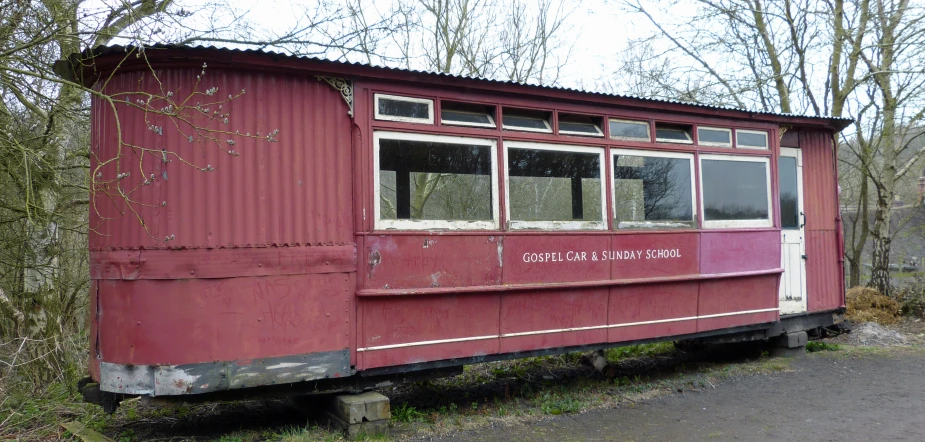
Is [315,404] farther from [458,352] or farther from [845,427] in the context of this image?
[845,427]

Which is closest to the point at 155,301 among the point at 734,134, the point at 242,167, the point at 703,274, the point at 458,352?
the point at 242,167

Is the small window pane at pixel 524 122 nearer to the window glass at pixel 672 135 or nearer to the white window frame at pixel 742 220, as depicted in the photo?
the window glass at pixel 672 135

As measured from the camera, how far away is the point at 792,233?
8.37m

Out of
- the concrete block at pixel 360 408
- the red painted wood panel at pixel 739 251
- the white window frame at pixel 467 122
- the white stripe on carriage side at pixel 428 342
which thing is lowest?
the concrete block at pixel 360 408

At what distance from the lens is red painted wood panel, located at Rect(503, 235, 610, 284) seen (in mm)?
5949

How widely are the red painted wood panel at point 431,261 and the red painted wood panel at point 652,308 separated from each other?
150 centimetres

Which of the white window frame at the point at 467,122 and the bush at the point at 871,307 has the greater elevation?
the white window frame at the point at 467,122

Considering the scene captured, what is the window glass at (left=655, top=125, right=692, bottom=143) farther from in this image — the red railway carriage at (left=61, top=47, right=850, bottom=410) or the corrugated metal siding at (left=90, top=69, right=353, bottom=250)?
the corrugated metal siding at (left=90, top=69, right=353, bottom=250)

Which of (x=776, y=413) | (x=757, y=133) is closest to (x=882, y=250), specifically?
(x=757, y=133)

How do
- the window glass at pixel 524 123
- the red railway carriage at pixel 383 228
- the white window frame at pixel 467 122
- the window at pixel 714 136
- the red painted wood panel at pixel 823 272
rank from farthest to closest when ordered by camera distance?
the red painted wood panel at pixel 823 272
the window at pixel 714 136
the window glass at pixel 524 123
the white window frame at pixel 467 122
the red railway carriage at pixel 383 228

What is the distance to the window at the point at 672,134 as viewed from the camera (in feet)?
23.2

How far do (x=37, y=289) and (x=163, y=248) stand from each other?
4.34 metres

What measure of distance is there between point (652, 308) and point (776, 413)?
4.92ft

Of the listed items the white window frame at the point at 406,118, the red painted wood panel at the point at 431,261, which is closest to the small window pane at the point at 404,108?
the white window frame at the point at 406,118
